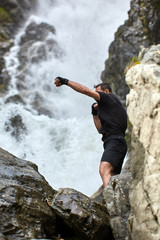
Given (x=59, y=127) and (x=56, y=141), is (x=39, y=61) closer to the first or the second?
(x=59, y=127)

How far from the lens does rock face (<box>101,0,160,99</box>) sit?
13172mm

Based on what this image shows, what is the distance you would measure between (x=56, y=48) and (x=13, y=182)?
66.5 ft

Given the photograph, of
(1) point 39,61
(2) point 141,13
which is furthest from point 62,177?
(1) point 39,61

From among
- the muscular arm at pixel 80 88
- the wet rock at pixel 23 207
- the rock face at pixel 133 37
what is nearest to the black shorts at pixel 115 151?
the muscular arm at pixel 80 88

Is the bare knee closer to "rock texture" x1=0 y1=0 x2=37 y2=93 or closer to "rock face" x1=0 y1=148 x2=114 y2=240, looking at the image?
"rock face" x1=0 y1=148 x2=114 y2=240

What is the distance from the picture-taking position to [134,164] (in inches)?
128

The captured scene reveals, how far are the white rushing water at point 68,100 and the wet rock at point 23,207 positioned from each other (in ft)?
20.3

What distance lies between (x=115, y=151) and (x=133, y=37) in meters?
11.0

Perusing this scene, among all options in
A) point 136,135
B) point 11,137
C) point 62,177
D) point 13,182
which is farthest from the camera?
point 11,137

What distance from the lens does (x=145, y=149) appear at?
2.96m

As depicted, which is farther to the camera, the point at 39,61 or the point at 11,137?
the point at 39,61

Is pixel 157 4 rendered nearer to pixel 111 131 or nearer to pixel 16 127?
pixel 16 127

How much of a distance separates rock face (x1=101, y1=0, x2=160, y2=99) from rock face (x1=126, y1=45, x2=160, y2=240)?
10827mm

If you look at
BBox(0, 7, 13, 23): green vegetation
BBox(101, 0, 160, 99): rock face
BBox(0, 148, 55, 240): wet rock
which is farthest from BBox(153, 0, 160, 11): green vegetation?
BBox(0, 7, 13, 23): green vegetation
